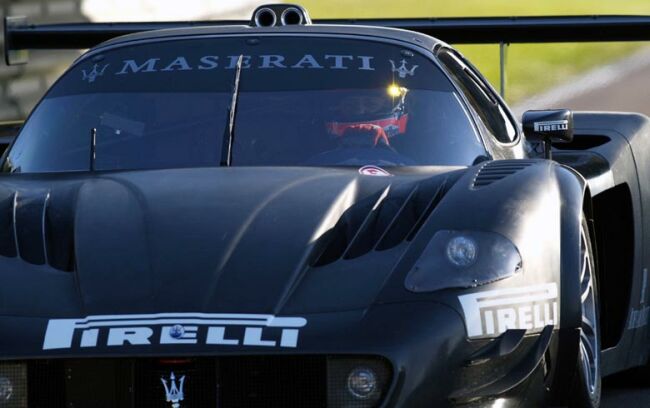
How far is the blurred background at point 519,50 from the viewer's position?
1622cm

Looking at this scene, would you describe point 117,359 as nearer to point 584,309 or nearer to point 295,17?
point 584,309

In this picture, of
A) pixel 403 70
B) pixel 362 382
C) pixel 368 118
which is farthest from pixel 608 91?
pixel 362 382

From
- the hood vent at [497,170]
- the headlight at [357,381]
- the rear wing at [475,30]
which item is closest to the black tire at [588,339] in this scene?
the hood vent at [497,170]

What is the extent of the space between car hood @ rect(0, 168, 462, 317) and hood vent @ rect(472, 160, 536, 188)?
0.08 metres

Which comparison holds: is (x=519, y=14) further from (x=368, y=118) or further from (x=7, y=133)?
(x=368, y=118)

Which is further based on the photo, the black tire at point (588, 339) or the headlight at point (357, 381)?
the black tire at point (588, 339)

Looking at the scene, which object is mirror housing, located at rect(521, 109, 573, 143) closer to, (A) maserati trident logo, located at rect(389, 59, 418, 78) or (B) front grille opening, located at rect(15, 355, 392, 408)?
(A) maserati trident logo, located at rect(389, 59, 418, 78)

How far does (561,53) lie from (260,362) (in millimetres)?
28322

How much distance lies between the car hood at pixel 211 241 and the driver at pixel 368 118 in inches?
24.0

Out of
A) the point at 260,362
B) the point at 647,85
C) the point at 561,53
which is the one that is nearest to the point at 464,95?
the point at 260,362

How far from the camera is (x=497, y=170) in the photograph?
452 cm

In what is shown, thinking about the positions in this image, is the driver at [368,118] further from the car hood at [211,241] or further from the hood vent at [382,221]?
the hood vent at [382,221]

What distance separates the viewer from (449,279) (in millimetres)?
3857

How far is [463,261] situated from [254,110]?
1509 millimetres
